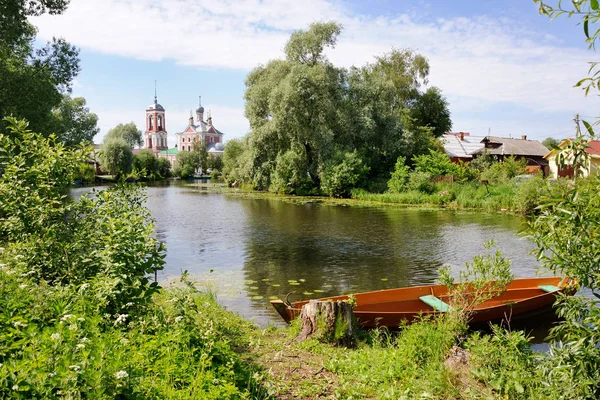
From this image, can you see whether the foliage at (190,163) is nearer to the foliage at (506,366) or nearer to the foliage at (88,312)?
the foliage at (88,312)

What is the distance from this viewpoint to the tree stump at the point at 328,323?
6.88 meters

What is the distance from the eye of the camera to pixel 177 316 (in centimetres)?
486

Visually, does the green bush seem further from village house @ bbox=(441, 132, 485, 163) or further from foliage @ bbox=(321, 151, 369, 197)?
village house @ bbox=(441, 132, 485, 163)

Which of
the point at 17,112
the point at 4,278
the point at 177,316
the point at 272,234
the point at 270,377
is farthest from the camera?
the point at 272,234

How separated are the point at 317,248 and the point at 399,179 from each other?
19669 mm

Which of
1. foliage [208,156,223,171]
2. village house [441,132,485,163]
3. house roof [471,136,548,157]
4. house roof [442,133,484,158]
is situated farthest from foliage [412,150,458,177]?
foliage [208,156,223,171]

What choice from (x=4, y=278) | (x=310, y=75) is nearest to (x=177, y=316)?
(x=4, y=278)

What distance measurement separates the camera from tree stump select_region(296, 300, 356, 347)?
6883 mm

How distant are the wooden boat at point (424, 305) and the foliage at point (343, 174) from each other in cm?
2509

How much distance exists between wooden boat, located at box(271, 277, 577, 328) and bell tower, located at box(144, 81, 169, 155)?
128 m

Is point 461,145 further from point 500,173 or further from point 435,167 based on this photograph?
point 500,173

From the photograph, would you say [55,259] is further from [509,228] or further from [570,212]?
[509,228]

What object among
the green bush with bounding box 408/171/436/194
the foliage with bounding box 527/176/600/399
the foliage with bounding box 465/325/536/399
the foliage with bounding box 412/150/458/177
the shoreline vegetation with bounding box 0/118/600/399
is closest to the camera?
the shoreline vegetation with bounding box 0/118/600/399

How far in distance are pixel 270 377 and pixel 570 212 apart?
3.49m
